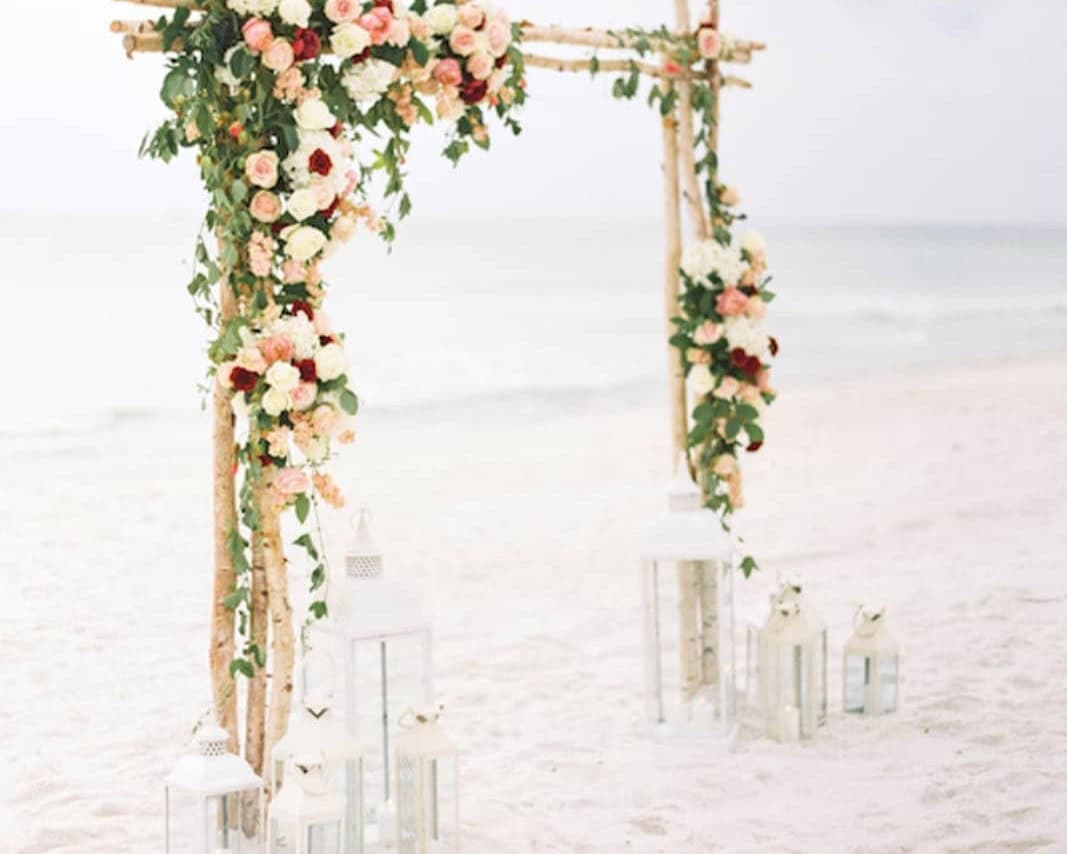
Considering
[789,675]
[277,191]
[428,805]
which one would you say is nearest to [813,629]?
[789,675]

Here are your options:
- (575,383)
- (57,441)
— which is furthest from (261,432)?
(575,383)

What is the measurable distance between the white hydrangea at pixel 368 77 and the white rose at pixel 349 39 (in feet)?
0.20

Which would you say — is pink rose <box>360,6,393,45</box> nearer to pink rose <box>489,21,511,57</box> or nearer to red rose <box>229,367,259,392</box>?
pink rose <box>489,21,511,57</box>

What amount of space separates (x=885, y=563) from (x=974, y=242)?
12.9 m

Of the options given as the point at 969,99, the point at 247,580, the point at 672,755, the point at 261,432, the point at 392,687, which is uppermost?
the point at 969,99

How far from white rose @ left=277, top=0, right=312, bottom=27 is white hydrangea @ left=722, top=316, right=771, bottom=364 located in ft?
6.34

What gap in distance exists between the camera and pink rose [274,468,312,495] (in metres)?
3.58

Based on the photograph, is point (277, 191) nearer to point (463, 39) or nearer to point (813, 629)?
point (463, 39)

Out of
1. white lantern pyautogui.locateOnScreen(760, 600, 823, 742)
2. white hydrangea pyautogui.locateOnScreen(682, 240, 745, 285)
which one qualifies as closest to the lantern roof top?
white lantern pyautogui.locateOnScreen(760, 600, 823, 742)

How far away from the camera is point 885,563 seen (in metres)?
7.96

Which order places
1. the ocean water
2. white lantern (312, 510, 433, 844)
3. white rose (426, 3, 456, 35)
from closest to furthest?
1. white lantern (312, 510, 433, 844)
2. white rose (426, 3, 456, 35)
3. the ocean water

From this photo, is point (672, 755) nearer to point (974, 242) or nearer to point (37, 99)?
point (37, 99)

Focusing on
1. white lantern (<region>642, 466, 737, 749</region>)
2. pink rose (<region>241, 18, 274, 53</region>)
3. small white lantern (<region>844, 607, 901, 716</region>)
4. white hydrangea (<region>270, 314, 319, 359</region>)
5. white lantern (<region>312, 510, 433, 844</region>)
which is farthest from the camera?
small white lantern (<region>844, 607, 901, 716</region>)

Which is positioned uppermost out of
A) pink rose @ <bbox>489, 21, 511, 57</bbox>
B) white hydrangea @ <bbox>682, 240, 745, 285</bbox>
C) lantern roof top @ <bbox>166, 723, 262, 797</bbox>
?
pink rose @ <bbox>489, 21, 511, 57</bbox>
